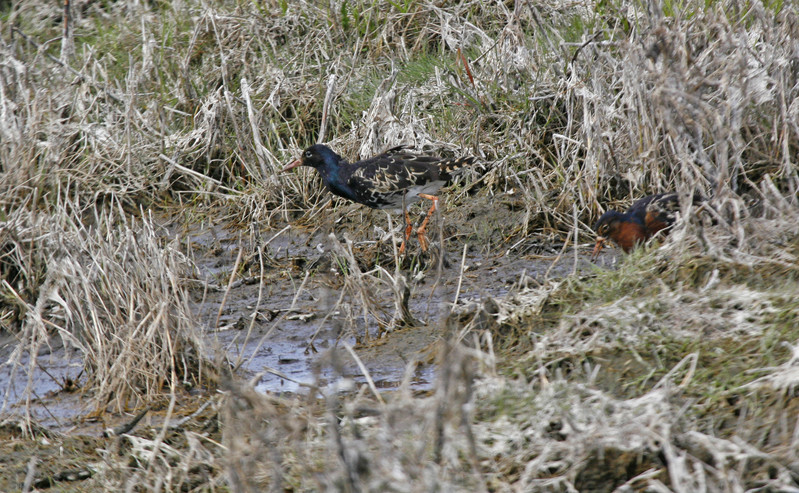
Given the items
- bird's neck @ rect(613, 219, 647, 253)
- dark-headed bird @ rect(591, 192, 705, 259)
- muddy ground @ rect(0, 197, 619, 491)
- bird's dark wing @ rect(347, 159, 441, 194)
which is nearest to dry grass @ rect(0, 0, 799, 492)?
muddy ground @ rect(0, 197, 619, 491)

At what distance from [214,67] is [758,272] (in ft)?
18.7

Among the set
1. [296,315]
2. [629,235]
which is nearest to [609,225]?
[629,235]

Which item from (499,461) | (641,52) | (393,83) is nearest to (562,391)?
(499,461)

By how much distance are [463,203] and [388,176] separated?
0.75 m

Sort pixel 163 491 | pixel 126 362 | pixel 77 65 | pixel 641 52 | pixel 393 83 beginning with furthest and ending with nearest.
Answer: pixel 77 65, pixel 393 83, pixel 641 52, pixel 126 362, pixel 163 491

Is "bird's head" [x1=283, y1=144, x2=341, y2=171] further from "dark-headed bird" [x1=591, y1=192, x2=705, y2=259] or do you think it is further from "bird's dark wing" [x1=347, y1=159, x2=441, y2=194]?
"dark-headed bird" [x1=591, y1=192, x2=705, y2=259]

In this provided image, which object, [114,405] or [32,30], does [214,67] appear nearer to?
[32,30]

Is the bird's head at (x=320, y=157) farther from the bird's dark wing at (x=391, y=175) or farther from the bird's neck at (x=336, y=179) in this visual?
the bird's dark wing at (x=391, y=175)

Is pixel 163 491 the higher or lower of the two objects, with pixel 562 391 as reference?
lower

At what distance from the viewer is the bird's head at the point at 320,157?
6785mm

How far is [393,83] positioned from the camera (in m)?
7.32

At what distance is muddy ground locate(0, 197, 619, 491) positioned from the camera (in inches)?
164

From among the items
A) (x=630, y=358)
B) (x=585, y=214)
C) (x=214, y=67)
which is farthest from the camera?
(x=214, y=67)

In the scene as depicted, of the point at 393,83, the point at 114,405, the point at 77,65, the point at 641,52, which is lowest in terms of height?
the point at 114,405
